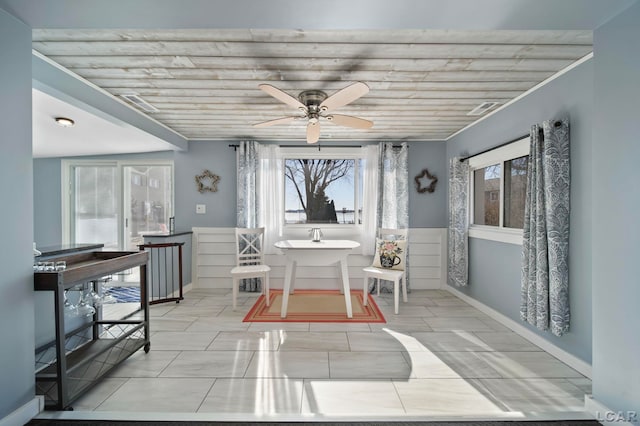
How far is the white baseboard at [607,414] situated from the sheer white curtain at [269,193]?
3666 millimetres

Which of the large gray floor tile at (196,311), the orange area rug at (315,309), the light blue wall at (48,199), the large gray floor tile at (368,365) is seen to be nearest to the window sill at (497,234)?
the orange area rug at (315,309)

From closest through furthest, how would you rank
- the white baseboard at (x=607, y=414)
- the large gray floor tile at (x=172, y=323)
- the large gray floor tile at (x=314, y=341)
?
the white baseboard at (x=607, y=414) → the large gray floor tile at (x=314, y=341) → the large gray floor tile at (x=172, y=323)

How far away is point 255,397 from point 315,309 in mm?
1810

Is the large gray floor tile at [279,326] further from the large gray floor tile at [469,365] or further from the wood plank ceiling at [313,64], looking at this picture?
the wood plank ceiling at [313,64]

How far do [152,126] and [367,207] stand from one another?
3032mm

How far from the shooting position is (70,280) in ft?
5.99

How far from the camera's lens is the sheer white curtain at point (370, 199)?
4.58 meters

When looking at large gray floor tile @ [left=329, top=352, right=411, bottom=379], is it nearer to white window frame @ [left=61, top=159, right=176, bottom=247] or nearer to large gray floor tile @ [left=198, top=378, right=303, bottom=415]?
large gray floor tile @ [left=198, top=378, right=303, bottom=415]

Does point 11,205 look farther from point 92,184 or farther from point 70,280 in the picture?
point 92,184

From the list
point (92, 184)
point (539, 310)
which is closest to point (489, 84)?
point (539, 310)

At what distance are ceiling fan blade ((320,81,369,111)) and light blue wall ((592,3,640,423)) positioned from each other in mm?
1348

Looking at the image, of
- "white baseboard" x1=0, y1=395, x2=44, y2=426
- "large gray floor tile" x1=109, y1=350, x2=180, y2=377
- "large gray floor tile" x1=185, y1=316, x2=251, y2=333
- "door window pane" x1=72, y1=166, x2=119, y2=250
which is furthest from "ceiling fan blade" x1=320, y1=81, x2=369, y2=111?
"door window pane" x1=72, y1=166, x2=119, y2=250

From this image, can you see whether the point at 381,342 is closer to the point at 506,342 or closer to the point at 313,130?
the point at 506,342

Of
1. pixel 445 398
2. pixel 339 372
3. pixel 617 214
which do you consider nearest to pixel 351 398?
pixel 339 372
